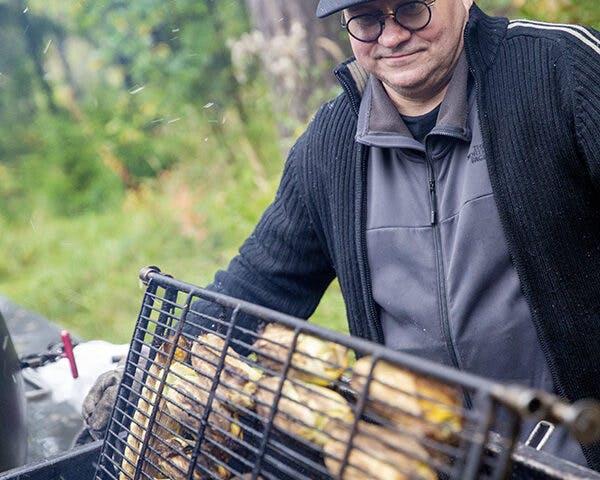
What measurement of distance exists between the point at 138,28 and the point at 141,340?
7890 millimetres

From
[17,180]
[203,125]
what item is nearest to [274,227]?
[203,125]

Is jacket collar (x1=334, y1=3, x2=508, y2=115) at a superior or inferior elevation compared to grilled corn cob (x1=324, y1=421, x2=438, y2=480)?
superior

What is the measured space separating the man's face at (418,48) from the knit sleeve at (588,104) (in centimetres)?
35

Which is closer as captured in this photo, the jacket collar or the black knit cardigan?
the black knit cardigan

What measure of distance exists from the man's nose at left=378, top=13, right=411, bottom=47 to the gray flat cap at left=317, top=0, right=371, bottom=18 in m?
0.12

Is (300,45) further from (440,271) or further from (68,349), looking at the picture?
(440,271)

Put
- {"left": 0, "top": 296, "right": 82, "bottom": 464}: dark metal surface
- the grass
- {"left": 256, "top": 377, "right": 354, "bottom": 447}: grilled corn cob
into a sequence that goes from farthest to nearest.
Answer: the grass → {"left": 0, "top": 296, "right": 82, "bottom": 464}: dark metal surface → {"left": 256, "top": 377, "right": 354, "bottom": 447}: grilled corn cob

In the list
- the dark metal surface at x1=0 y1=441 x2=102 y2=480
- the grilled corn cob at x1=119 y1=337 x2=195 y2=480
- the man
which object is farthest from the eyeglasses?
the dark metal surface at x1=0 y1=441 x2=102 y2=480

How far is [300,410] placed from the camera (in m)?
1.46

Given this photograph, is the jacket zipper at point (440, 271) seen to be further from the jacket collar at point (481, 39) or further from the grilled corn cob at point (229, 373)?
the grilled corn cob at point (229, 373)

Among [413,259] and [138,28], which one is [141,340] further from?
[138,28]

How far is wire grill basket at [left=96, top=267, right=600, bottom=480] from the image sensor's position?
107 centimetres

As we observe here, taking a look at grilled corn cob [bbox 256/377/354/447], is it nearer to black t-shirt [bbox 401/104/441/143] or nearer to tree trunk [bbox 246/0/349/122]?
black t-shirt [bbox 401/104/441/143]

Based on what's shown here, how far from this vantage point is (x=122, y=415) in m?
1.84
